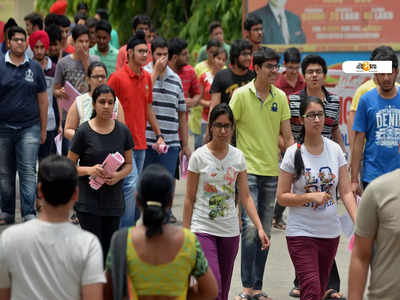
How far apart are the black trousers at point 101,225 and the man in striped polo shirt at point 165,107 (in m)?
2.48

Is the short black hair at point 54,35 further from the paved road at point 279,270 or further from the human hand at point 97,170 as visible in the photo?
the human hand at point 97,170

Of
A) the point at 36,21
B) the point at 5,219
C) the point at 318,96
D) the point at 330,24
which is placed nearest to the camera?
the point at 318,96

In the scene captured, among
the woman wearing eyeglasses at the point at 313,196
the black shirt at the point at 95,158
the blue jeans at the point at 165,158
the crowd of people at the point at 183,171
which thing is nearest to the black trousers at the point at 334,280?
the crowd of people at the point at 183,171

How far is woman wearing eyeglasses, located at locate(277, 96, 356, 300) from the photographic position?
6297mm

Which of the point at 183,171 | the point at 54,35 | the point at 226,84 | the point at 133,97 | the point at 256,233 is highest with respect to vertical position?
the point at 54,35

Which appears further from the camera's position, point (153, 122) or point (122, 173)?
point (153, 122)

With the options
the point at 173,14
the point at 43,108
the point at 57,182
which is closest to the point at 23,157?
the point at 43,108

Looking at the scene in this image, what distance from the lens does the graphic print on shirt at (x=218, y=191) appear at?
6344 millimetres

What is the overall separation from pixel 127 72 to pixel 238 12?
972cm

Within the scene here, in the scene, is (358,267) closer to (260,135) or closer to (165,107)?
(260,135)

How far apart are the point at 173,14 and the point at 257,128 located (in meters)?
13.2

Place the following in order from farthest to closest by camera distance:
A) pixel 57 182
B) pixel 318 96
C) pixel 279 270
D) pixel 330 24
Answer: pixel 330 24 < pixel 279 270 < pixel 318 96 < pixel 57 182

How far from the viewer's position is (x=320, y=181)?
20.9 feet

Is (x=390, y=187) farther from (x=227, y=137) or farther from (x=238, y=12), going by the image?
(x=238, y=12)
